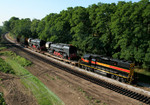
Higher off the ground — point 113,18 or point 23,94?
point 113,18

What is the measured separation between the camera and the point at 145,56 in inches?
692

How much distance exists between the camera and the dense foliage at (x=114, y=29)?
18.5 m

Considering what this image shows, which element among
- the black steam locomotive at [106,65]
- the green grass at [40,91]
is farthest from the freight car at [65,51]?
the green grass at [40,91]

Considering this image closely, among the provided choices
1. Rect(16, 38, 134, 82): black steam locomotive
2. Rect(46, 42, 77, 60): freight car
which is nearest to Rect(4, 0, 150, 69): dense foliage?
Rect(46, 42, 77, 60): freight car

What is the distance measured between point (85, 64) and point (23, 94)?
480 inches

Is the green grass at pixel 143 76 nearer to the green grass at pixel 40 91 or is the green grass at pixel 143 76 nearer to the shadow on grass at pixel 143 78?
the shadow on grass at pixel 143 78

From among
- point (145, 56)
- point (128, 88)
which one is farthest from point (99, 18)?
point (128, 88)

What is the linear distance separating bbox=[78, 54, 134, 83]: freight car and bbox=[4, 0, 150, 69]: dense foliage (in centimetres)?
384

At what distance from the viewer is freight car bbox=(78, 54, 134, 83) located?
1599 cm

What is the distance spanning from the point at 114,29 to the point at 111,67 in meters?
7.87

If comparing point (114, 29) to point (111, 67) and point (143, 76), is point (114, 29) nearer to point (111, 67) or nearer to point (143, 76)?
point (111, 67)

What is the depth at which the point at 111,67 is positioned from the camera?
1750cm

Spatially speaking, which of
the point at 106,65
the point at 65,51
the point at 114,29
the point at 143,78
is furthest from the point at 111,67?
the point at 65,51

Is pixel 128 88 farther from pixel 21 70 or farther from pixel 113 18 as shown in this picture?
pixel 21 70
